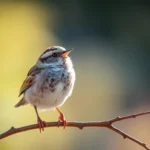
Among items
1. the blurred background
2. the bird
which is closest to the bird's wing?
the bird

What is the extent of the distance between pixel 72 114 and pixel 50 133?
53.1 inches

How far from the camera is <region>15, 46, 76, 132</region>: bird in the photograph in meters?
4.70

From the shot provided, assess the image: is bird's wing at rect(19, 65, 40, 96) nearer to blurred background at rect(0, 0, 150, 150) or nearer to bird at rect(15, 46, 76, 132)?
bird at rect(15, 46, 76, 132)

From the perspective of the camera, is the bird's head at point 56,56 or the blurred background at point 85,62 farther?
the blurred background at point 85,62

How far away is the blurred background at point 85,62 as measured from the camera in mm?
9992

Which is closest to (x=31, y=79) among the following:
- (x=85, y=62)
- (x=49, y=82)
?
(x=49, y=82)

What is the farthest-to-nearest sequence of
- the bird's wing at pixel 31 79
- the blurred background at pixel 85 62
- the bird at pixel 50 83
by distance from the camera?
the blurred background at pixel 85 62 → the bird's wing at pixel 31 79 → the bird at pixel 50 83

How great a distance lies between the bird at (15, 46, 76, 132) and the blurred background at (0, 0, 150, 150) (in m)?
3.73

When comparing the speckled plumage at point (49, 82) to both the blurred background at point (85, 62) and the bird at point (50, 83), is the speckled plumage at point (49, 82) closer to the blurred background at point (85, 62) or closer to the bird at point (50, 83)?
the bird at point (50, 83)

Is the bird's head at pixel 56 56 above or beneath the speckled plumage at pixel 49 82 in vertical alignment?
above

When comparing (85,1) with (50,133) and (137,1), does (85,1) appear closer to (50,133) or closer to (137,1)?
(137,1)

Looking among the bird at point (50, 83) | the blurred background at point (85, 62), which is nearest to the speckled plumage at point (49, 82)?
the bird at point (50, 83)

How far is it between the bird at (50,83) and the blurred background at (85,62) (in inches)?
147

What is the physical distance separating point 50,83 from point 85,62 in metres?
12.6
